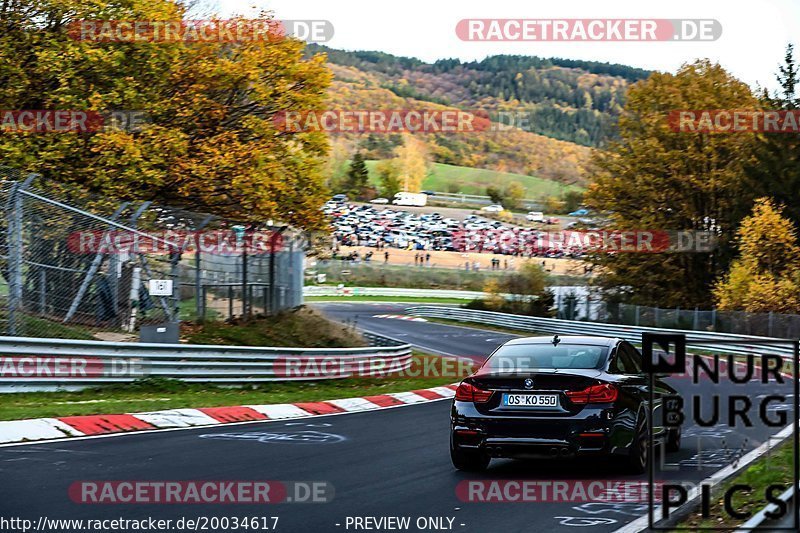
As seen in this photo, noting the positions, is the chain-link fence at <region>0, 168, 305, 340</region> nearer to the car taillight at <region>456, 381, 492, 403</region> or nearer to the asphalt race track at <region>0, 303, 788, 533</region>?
the asphalt race track at <region>0, 303, 788, 533</region>

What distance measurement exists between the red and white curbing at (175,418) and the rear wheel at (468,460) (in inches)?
177

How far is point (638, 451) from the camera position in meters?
10.5

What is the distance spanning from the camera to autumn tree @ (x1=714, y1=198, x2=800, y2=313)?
45531 mm

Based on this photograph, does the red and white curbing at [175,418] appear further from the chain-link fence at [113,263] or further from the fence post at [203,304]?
the fence post at [203,304]

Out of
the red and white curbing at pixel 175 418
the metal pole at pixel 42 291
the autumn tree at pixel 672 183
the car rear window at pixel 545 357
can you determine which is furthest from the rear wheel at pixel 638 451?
the autumn tree at pixel 672 183

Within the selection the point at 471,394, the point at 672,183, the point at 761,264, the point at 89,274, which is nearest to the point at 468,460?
the point at 471,394

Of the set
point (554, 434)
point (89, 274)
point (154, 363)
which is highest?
point (89, 274)

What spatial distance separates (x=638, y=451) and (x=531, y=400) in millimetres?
1202

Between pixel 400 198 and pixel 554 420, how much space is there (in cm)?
12854

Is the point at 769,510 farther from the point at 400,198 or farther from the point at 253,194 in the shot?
the point at 400,198

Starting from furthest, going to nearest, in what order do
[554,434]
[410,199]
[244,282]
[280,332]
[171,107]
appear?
[410,199] → [171,107] → [280,332] → [244,282] → [554,434]

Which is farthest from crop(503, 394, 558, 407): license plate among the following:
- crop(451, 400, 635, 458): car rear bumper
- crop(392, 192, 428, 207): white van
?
crop(392, 192, 428, 207): white van

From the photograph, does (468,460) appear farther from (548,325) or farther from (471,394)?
(548,325)

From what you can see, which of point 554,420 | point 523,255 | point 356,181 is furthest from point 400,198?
point 554,420
